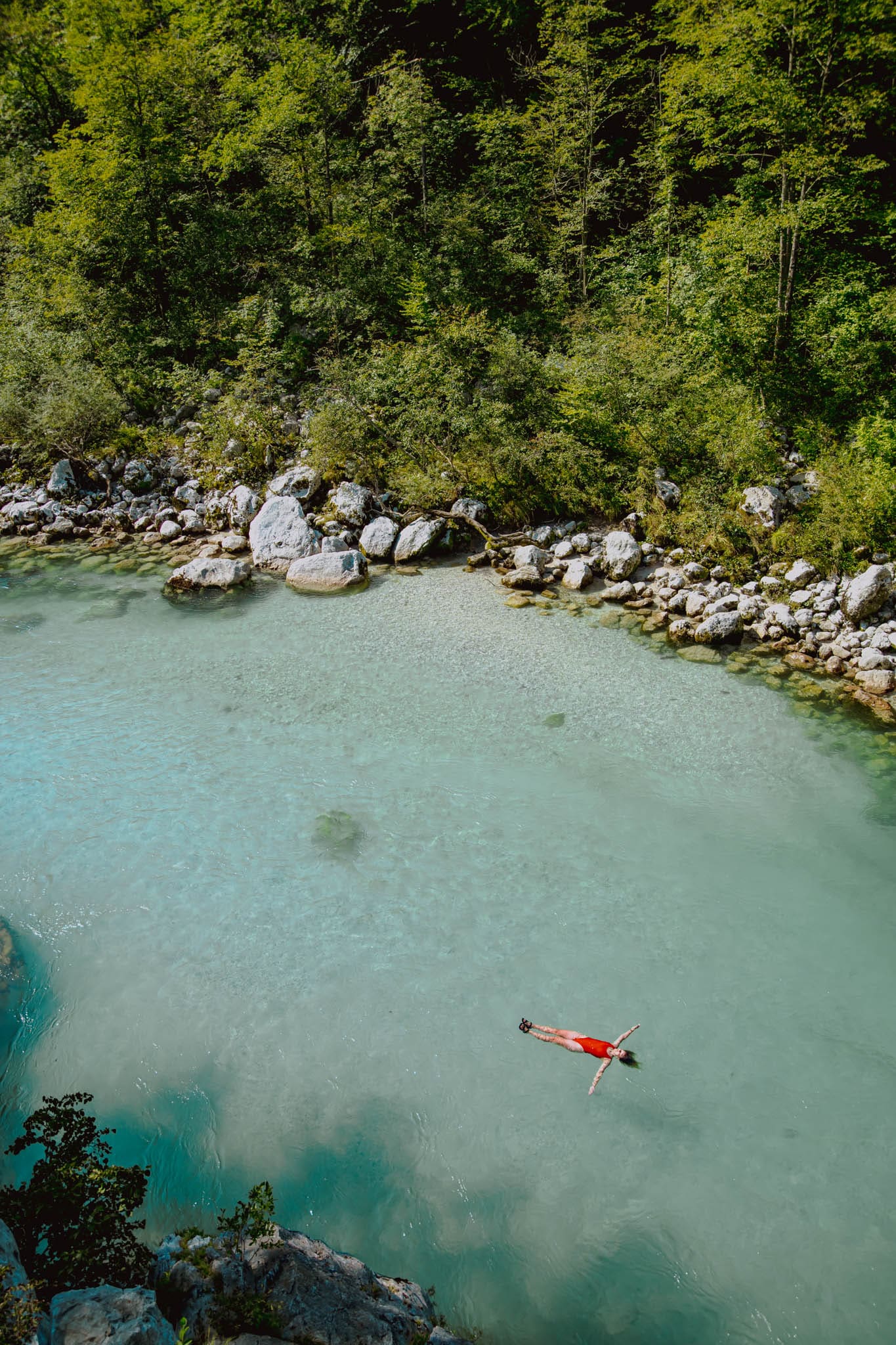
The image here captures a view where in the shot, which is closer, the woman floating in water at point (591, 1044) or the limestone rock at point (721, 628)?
the woman floating in water at point (591, 1044)

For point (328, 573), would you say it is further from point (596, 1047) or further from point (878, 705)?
point (596, 1047)

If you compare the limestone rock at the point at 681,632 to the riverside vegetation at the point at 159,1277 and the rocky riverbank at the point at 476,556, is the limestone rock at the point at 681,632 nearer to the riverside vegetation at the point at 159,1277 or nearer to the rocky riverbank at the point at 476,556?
the rocky riverbank at the point at 476,556

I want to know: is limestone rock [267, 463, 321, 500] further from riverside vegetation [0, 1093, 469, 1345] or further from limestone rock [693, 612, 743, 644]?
riverside vegetation [0, 1093, 469, 1345]

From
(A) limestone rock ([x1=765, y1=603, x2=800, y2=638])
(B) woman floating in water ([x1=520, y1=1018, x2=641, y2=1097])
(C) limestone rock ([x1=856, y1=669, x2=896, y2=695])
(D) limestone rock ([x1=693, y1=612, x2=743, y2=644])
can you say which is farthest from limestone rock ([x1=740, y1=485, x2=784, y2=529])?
(B) woman floating in water ([x1=520, y1=1018, x2=641, y2=1097])

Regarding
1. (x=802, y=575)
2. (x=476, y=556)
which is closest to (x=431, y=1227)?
(x=802, y=575)

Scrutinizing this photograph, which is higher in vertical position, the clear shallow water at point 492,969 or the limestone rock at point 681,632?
the limestone rock at point 681,632

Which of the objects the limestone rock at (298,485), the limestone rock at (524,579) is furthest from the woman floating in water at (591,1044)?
the limestone rock at (298,485)

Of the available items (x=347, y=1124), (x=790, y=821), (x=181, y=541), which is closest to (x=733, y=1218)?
(x=347, y=1124)
